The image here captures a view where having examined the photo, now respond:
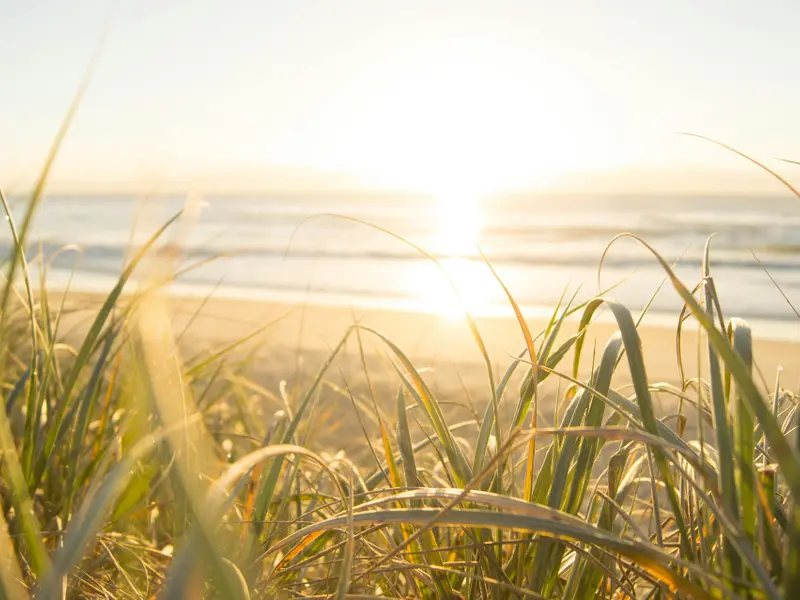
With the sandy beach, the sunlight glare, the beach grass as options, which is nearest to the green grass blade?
the beach grass

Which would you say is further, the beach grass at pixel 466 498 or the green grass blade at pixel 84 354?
the green grass blade at pixel 84 354

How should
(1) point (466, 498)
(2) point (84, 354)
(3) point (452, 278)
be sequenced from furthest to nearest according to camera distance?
1. (3) point (452, 278)
2. (2) point (84, 354)
3. (1) point (466, 498)

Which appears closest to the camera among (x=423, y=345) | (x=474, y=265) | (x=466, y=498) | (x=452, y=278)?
(x=466, y=498)

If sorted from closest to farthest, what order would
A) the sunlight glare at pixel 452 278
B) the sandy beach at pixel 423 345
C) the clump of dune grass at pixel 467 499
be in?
1. the clump of dune grass at pixel 467 499
2. the sandy beach at pixel 423 345
3. the sunlight glare at pixel 452 278

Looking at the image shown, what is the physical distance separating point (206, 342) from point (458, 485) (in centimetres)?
525

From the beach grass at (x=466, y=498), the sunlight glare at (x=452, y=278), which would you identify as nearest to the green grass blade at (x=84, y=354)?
the beach grass at (x=466, y=498)

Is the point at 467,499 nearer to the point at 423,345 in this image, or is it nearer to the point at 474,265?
the point at 423,345

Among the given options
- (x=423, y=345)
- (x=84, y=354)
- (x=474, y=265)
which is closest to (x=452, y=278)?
(x=474, y=265)

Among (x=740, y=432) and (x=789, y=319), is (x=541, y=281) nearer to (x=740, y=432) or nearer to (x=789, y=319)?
(x=789, y=319)

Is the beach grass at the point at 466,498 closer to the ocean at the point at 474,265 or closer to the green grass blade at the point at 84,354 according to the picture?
the green grass blade at the point at 84,354

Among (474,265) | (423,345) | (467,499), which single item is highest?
(467,499)

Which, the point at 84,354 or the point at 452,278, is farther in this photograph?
the point at 452,278

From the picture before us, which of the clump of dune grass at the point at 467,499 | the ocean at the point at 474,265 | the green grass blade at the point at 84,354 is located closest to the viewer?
the clump of dune grass at the point at 467,499

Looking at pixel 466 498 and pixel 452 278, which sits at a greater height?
pixel 466 498
